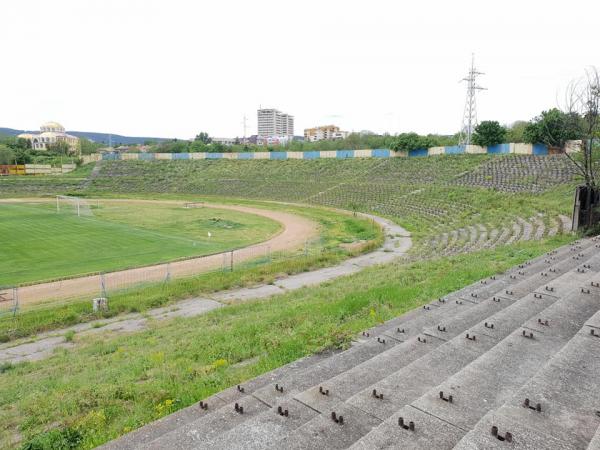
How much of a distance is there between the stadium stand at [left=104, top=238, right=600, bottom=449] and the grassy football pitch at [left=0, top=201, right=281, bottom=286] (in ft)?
80.2

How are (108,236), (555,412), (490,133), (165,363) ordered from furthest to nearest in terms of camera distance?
(490,133)
(108,236)
(165,363)
(555,412)

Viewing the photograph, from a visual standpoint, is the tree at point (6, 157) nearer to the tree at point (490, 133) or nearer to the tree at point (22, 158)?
the tree at point (22, 158)

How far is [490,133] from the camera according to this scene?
2685 inches

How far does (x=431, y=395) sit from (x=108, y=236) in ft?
127

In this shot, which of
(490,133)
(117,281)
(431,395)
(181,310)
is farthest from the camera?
(490,133)

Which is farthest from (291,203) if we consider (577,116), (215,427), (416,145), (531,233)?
(215,427)

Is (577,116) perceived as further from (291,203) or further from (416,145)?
(416,145)

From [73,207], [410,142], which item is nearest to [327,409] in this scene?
[73,207]

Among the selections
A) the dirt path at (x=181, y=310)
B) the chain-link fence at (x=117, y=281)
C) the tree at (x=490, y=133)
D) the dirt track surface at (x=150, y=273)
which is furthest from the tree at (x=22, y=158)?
the dirt path at (x=181, y=310)

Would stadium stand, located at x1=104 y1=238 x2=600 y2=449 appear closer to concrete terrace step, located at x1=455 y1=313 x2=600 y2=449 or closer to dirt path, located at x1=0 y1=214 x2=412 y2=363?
concrete terrace step, located at x1=455 y1=313 x2=600 y2=449

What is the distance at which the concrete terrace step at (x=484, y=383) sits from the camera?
4336mm

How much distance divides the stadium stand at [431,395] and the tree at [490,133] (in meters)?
66.1

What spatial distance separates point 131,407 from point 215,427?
319cm

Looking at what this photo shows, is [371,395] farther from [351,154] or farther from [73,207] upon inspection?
[351,154]
